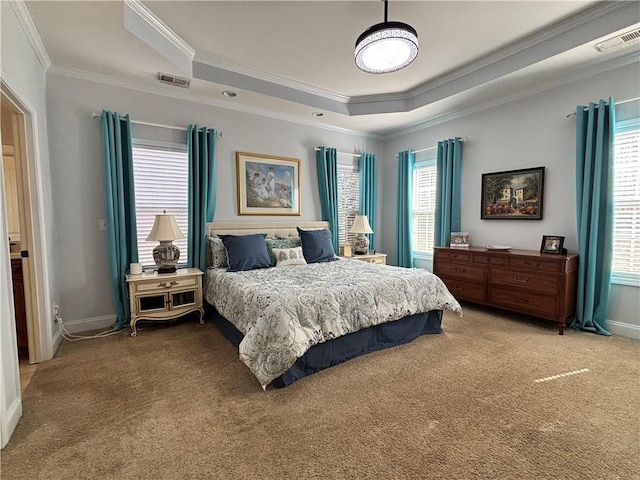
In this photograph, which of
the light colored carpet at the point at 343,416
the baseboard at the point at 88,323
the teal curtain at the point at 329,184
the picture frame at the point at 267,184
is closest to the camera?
the light colored carpet at the point at 343,416

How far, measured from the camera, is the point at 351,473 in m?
1.50

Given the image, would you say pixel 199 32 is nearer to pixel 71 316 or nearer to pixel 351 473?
pixel 71 316

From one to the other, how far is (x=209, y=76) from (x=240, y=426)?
350cm

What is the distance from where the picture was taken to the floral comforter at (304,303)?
7.29 ft

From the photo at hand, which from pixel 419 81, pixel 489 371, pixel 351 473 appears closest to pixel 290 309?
pixel 351 473

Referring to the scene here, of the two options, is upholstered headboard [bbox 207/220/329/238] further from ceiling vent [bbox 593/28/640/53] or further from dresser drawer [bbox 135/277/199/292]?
ceiling vent [bbox 593/28/640/53]

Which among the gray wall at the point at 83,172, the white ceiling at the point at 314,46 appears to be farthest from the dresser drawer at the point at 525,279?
the gray wall at the point at 83,172

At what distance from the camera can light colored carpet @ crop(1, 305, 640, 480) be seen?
1.54 m

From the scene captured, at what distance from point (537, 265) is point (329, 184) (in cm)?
305

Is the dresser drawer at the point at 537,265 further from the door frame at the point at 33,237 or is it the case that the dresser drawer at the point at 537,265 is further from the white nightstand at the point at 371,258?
the door frame at the point at 33,237

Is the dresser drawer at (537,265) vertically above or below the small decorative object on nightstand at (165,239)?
below

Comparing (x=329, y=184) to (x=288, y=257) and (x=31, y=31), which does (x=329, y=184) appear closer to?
(x=288, y=257)

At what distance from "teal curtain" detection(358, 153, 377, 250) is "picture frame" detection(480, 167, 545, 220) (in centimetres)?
187

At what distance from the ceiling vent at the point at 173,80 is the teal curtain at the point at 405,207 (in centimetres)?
353
